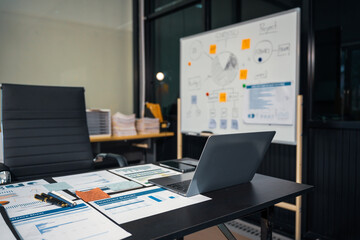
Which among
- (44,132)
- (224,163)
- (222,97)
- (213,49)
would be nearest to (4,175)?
(44,132)

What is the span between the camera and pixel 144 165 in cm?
160

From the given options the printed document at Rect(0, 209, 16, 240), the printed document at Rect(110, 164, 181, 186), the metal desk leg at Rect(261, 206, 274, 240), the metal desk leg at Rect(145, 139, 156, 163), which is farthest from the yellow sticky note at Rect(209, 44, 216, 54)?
the printed document at Rect(0, 209, 16, 240)

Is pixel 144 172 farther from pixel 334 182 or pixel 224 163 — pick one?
pixel 334 182

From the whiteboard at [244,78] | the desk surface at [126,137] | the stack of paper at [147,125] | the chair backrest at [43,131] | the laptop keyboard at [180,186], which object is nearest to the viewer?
the laptop keyboard at [180,186]

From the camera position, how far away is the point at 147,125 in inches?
128

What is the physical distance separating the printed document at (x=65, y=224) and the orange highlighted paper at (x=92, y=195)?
0.08m

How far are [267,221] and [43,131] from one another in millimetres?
1406

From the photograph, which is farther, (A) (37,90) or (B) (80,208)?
(A) (37,90)

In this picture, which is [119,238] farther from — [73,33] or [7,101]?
[73,33]

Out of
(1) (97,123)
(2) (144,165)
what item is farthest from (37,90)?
(1) (97,123)

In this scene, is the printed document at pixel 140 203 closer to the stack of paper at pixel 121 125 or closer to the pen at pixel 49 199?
the pen at pixel 49 199

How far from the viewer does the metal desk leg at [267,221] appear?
3.88 feet

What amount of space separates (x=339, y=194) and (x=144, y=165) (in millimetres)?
1477

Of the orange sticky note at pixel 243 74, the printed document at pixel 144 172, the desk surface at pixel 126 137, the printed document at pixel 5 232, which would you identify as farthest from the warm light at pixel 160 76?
the printed document at pixel 5 232
